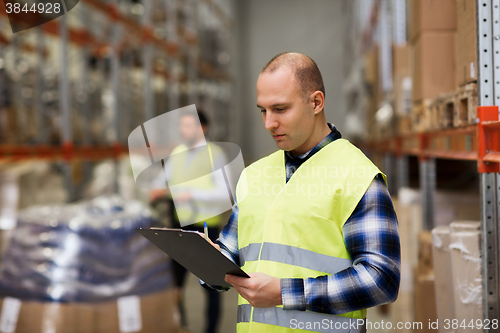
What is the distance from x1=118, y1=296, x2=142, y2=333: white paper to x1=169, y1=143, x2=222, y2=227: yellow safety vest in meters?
1.39

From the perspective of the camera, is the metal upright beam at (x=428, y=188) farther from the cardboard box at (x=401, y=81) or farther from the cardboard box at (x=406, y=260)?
the cardboard box at (x=401, y=81)

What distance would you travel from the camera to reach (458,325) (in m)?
2.00

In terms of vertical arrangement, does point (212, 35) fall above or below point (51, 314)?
above

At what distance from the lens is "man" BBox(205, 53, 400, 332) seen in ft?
4.18

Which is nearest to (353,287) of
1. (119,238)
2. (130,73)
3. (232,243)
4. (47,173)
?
(232,243)

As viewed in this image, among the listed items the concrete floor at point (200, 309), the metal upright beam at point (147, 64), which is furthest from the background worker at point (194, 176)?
the metal upright beam at point (147, 64)

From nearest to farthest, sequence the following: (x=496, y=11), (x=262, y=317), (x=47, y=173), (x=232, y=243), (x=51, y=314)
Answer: (x=262, y=317)
(x=232, y=243)
(x=496, y=11)
(x=51, y=314)
(x=47, y=173)

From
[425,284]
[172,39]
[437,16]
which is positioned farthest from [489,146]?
[172,39]

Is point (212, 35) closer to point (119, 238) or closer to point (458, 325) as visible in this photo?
point (119, 238)

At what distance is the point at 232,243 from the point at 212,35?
1021 cm

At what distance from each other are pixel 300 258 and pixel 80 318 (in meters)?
2.03

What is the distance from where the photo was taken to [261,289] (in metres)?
1.29

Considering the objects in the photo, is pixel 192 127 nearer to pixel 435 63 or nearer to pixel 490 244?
pixel 490 244

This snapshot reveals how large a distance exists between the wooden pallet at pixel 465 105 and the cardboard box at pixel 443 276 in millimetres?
504
